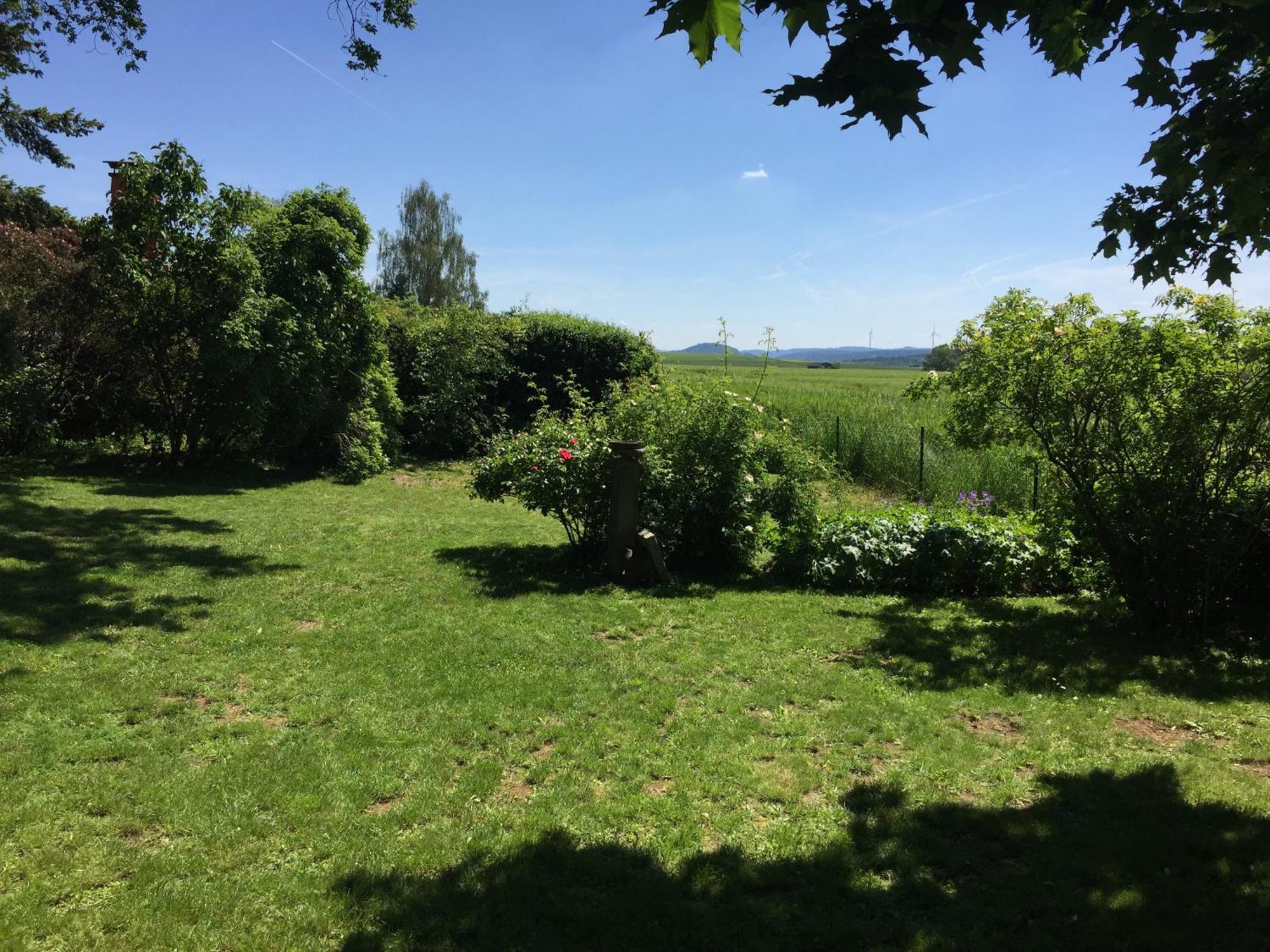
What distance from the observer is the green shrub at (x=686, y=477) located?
7.57 meters

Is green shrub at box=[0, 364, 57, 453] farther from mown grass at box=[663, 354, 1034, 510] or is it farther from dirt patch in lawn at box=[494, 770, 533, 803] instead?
dirt patch in lawn at box=[494, 770, 533, 803]

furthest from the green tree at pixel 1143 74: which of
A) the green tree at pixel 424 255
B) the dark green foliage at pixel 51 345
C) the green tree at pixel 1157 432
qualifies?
the green tree at pixel 424 255

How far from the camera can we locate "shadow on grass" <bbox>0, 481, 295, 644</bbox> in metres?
5.29

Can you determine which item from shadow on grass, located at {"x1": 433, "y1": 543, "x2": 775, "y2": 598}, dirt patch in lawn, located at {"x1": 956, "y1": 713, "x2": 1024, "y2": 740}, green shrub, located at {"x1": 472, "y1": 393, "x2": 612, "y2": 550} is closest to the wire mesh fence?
shadow on grass, located at {"x1": 433, "y1": 543, "x2": 775, "y2": 598}

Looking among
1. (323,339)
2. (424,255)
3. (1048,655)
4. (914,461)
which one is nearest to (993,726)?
(1048,655)

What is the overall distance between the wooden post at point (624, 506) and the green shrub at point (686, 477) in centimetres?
29

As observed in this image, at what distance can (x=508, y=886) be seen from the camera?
8.79 feet

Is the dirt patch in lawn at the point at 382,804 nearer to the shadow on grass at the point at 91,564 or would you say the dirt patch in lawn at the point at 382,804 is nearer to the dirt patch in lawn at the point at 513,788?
the dirt patch in lawn at the point at 513,788

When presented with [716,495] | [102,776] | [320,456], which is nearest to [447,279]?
[320,456]

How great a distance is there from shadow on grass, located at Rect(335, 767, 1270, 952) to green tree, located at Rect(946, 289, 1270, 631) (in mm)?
3332

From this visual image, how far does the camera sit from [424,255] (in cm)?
4544

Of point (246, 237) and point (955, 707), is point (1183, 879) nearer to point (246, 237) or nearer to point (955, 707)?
point (955, 707)

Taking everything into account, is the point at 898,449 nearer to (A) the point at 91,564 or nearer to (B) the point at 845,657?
(B) the point at 845,657

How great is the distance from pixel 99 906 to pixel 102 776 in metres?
0.99
